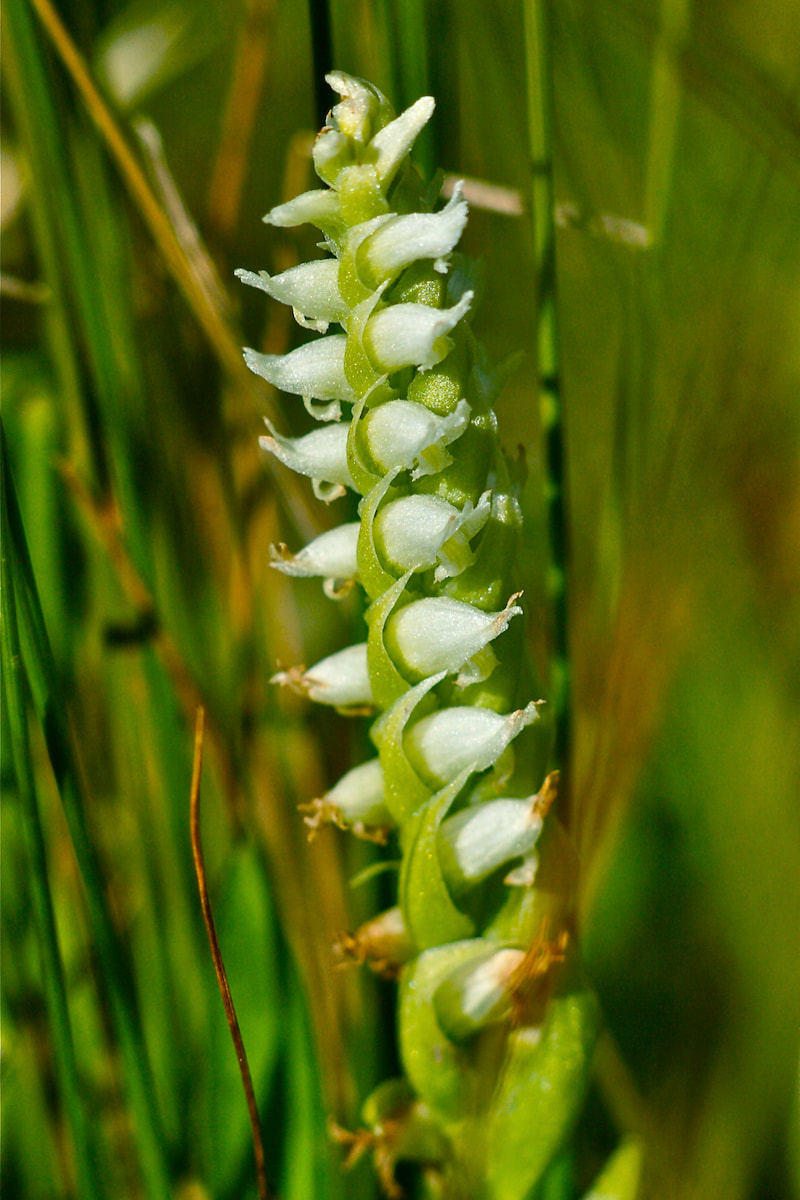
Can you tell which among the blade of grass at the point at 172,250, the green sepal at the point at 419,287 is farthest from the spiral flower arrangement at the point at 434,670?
the blade of grass at the point at 172,250

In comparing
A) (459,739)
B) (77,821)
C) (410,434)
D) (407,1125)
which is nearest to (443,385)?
(410,434)

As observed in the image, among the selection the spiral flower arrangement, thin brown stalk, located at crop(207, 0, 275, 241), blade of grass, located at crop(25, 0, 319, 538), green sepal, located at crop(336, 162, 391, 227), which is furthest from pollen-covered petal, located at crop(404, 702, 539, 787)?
thin brown stalk, located at crop(207, 0, 275, 241)

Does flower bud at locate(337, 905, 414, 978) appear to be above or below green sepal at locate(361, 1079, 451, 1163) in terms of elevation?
above

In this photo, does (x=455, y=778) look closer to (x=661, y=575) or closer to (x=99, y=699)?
(x=661, y=575)

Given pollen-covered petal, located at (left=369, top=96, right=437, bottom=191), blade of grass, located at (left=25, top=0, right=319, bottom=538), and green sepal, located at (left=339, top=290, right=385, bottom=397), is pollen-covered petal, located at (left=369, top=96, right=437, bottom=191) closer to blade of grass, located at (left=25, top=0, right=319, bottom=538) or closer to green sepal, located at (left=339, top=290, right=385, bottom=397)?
green sepal, located at (left=339, top=290, right=385, bottom=397)

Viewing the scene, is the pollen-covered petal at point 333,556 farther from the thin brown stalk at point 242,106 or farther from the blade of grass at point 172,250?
the thin brown stalk at point 242,106

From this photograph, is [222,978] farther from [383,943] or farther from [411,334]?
[411,334]
